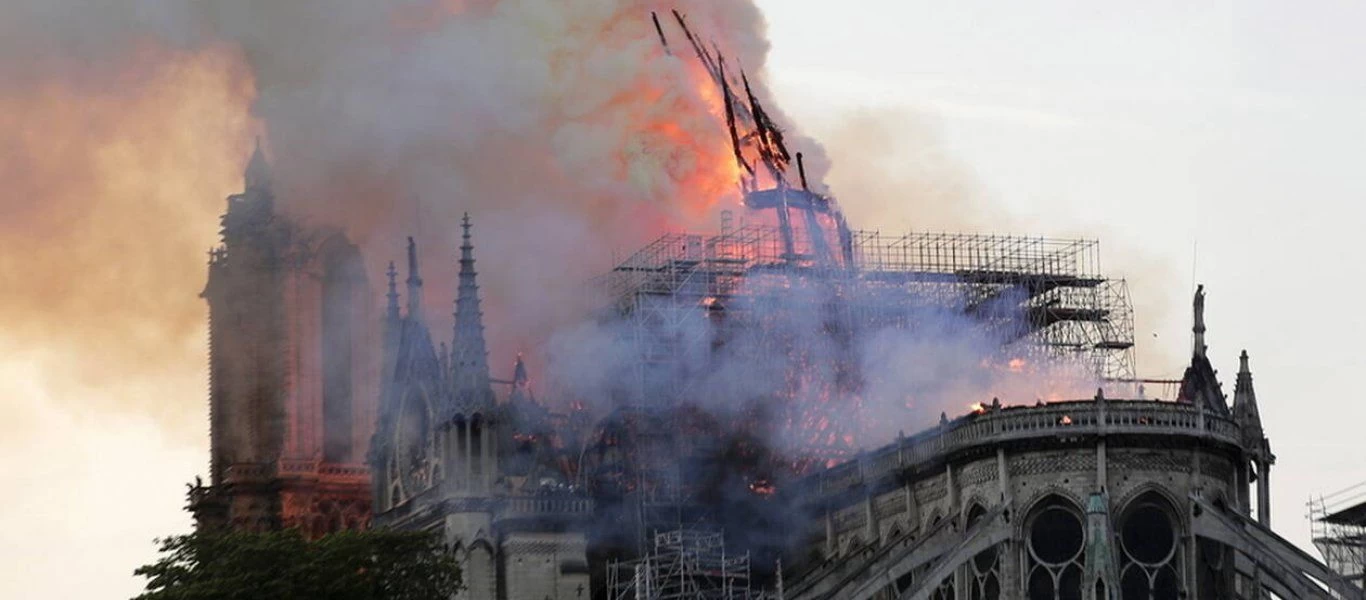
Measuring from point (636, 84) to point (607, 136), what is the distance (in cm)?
246

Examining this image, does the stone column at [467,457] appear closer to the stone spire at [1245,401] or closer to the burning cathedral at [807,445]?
the burning cathedral at [807,445]

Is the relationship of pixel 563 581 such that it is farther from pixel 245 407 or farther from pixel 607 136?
pixel 245 407

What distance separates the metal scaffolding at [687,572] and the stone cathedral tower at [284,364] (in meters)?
39.2

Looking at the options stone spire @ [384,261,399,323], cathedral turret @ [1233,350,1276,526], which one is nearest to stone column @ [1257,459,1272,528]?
cathedral turret @ [1233,350,1276,526]

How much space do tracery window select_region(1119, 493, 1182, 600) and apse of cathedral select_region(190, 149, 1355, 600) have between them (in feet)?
0.25

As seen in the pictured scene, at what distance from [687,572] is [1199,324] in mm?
22186

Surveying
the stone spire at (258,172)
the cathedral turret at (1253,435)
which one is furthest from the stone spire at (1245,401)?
the stone spire at (258,172)

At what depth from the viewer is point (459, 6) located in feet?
545

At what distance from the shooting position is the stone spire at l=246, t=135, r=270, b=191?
179 m

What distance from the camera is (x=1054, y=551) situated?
5241 inches

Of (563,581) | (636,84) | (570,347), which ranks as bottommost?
(563,581)

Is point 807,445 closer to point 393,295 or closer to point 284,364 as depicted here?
point 393,295

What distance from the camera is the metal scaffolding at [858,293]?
153 metres

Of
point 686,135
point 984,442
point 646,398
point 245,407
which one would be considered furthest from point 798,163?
point 245,407
